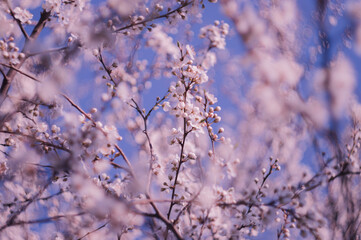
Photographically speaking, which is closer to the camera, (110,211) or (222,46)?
(110,211)

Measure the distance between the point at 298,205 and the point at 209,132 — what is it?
3.44 ft

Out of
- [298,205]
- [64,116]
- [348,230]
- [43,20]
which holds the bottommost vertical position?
[348,230]

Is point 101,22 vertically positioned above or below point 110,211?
above

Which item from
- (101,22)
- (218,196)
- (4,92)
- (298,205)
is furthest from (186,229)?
(101,22)

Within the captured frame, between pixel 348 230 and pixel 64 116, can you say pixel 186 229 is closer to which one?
pixel 348 230

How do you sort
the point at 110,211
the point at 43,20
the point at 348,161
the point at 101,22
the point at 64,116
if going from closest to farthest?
the point at 110,211
the point at 348,161
the point at 64,116
the point at 43,20
the point at 101,22

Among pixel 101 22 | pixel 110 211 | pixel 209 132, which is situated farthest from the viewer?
pixel 101 22

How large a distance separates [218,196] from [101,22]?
105 inches

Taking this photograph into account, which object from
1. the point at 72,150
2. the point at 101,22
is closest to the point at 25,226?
the point at 72,150

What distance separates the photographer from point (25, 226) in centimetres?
299

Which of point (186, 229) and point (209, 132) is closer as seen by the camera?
point (209, 132)

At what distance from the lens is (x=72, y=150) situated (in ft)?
7.50

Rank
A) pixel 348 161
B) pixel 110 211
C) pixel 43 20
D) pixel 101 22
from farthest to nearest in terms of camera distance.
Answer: pixel 101 22 → pixel 43 20 → pixel 348 161 → pixel 110 211

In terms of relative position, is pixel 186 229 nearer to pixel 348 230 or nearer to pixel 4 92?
pixel 348 230
